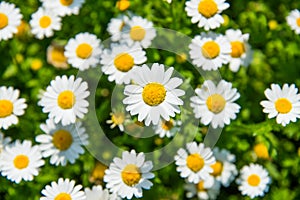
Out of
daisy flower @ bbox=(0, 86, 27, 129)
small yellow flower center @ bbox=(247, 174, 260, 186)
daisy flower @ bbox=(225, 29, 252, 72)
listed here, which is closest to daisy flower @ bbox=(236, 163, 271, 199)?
small yellow flower center @ bbox=(247, 174, 260, 186)

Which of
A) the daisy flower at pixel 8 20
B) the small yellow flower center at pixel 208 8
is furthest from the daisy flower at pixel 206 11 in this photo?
the daisy flower at pixel 8 20

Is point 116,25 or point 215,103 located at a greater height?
point 116,25

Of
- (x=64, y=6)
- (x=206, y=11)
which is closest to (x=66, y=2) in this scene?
(x=64, y=6)

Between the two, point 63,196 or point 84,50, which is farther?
point 84,50

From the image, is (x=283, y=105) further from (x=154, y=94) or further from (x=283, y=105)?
(x=154, y=94)

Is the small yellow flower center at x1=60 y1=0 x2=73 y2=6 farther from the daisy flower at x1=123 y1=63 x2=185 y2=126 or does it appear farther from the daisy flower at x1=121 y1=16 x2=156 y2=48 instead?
the daisy flower at x1=123 y1=63 x2=185 y2=126

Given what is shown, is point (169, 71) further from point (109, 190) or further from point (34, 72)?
point (34, 72)

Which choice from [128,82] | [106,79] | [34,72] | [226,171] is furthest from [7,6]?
[226,171]
